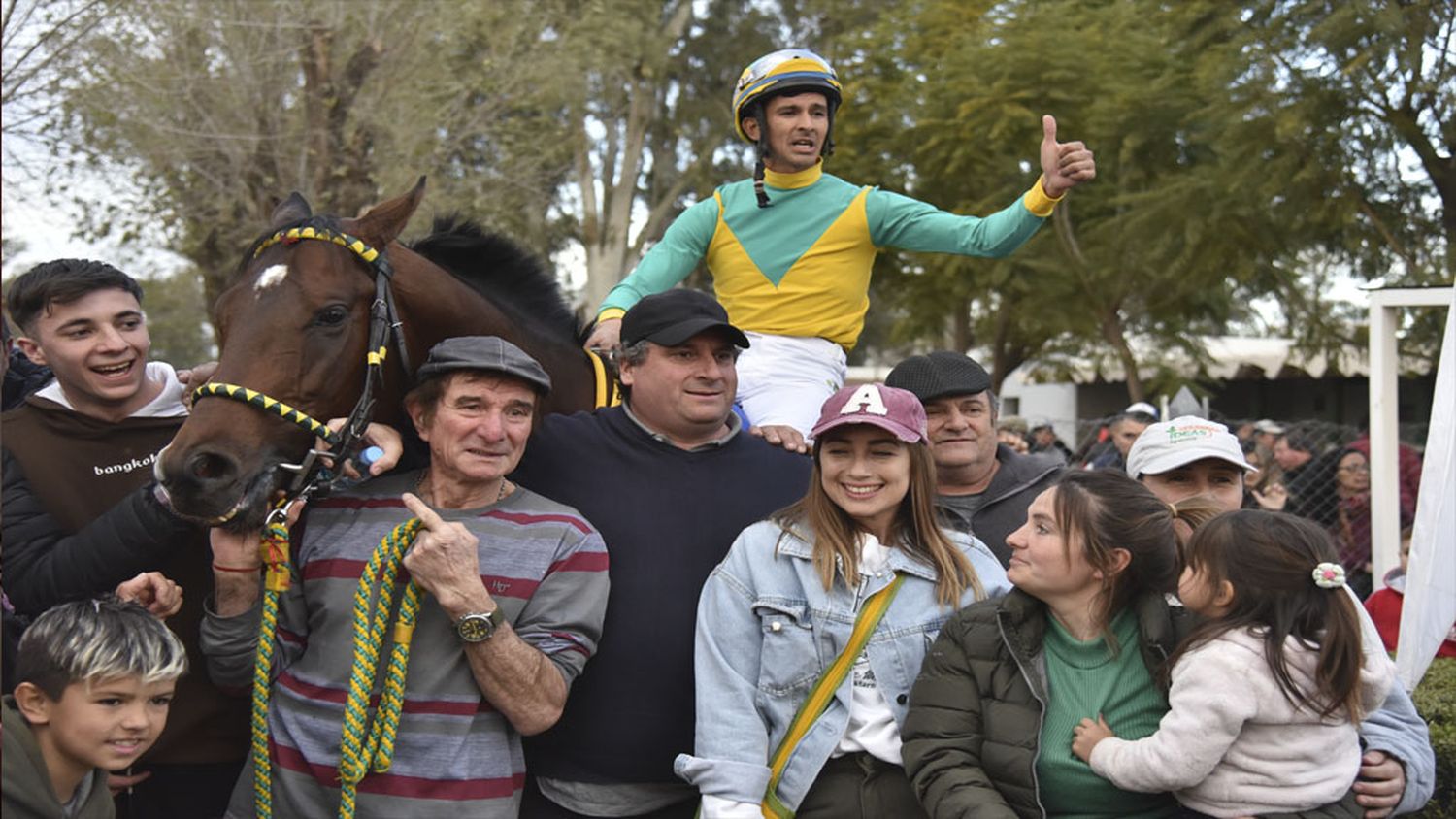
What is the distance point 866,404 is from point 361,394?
1.25 meters

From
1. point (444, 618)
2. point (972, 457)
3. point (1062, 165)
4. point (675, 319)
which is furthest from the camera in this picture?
point (972, 457)

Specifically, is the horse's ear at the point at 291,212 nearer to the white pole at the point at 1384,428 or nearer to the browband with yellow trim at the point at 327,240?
the browband with yellow trim at the point at 327,240

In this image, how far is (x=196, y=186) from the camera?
14.3 metres

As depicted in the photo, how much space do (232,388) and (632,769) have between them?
4.23ft

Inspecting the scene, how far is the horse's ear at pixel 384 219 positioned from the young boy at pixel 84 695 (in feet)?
3.73

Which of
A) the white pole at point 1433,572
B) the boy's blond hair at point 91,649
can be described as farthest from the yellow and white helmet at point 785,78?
the white pole at point 1433,572

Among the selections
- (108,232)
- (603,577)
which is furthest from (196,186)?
(603,577)

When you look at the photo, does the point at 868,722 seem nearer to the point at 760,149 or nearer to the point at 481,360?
the point at 481,360

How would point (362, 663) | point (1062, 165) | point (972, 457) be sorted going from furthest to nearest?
point (972, 457) < point (1062, 165) < point (362, 663)

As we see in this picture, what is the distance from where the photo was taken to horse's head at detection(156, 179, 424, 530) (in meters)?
2.76

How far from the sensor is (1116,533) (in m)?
2.89

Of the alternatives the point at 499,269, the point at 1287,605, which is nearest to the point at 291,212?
the point at 499,269

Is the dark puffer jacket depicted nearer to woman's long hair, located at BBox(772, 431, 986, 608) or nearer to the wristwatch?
woman's long hair, located at BBox(772, 431, 986, 608)

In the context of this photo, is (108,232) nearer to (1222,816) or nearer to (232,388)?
(232,388)
